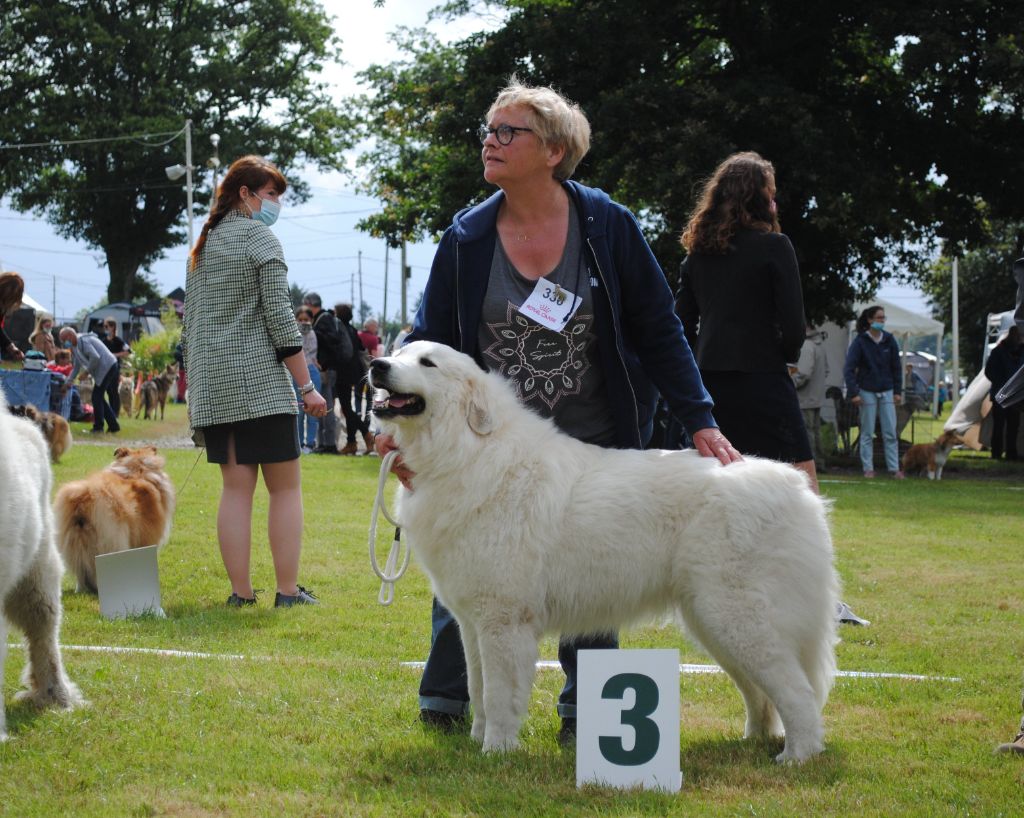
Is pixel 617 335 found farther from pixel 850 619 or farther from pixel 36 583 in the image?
pixel 850 619

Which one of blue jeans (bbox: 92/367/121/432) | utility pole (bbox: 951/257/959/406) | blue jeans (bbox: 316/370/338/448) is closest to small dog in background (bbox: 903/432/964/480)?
blue jeans (bbox: 316/370/338/448)

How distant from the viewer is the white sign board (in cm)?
588

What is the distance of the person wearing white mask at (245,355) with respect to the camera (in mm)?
5891

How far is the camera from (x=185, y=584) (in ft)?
22.6

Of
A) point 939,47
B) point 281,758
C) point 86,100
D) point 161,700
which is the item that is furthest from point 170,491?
point 86,100

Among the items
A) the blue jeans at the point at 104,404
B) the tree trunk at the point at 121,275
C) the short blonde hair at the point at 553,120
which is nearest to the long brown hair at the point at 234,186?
the short blonde hair at the point at 553,120

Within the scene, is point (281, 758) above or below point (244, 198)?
below

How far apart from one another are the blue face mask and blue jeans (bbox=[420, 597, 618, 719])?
2.95 m

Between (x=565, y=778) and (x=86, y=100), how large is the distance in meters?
42.9

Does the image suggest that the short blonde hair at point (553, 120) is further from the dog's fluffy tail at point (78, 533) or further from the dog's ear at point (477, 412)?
the dog's fluffy tail at point (78, 533)

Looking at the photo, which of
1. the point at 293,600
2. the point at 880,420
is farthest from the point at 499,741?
the point at 880,420

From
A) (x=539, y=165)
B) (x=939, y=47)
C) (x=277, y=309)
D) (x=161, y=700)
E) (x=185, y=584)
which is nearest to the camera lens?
(x=539, y=165)

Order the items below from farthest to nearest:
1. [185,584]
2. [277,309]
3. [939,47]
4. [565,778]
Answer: [939,47], [185,584], [277,309], [565,778]

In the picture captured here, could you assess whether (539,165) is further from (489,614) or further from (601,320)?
(489,614)
